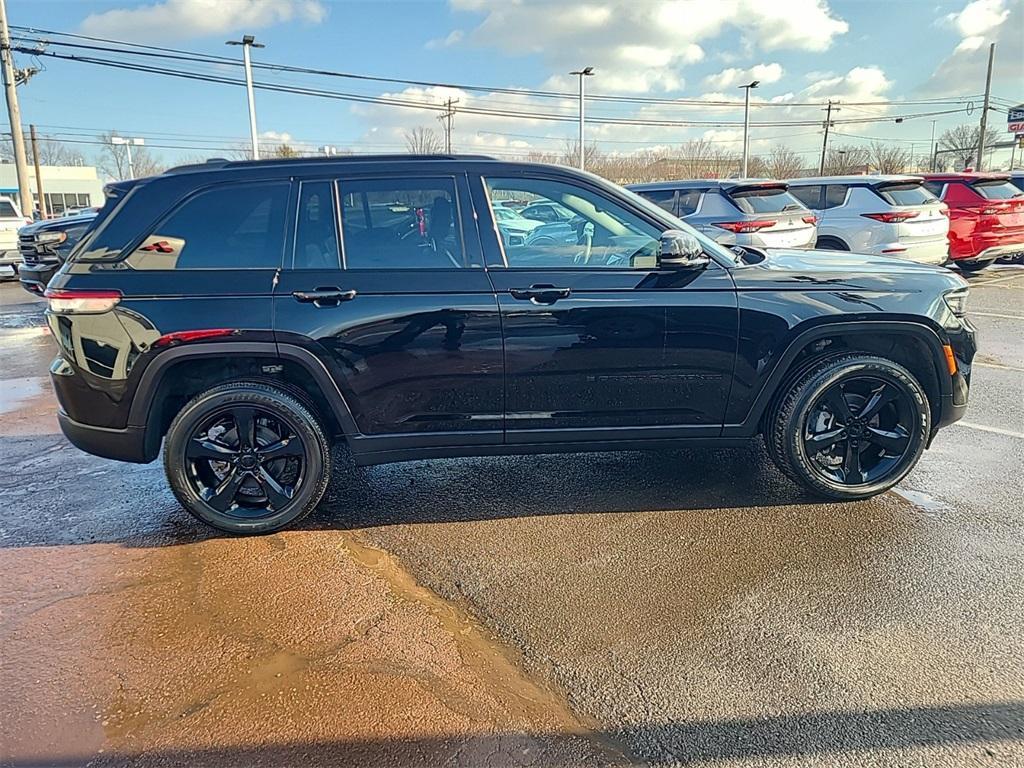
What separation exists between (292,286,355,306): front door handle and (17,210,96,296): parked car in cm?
713

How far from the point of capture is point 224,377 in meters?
3.66

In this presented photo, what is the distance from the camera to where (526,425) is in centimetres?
374

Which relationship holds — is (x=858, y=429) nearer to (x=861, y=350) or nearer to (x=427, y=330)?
(x=861, y=350)

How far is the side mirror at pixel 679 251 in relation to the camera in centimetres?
348

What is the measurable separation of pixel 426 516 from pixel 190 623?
1.35 m

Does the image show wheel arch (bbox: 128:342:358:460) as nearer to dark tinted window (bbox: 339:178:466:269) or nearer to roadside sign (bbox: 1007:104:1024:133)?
dark tinted window (bbox: 339:178:466:269)

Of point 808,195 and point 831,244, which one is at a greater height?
point 808,195

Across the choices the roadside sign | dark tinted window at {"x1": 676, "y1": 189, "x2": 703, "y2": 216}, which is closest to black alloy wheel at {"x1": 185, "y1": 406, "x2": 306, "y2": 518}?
dark tinted window at {"x1": 676, "y1": 189, "x2": 703, "y2": 216}

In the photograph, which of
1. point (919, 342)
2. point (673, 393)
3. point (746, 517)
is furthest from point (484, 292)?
point (919, 342)

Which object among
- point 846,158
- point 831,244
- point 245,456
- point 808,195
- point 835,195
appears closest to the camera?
point 245,456

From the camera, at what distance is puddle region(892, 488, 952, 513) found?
12.8 feet

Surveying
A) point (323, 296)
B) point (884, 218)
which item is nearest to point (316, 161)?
point (323, 296)

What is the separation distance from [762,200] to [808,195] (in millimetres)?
2278

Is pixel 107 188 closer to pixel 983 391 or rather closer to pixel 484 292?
pixel 484 292
